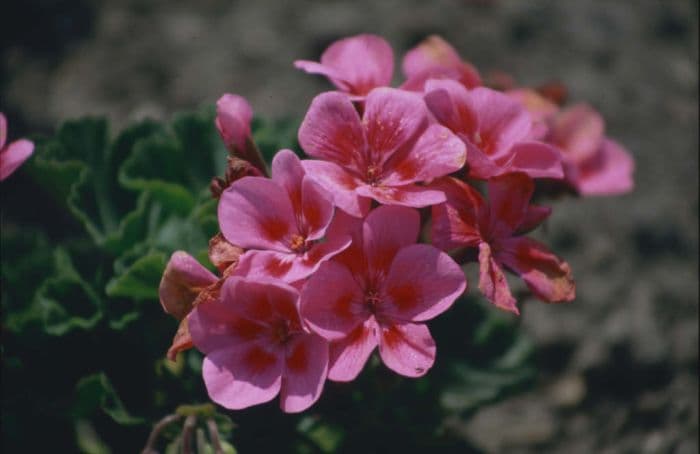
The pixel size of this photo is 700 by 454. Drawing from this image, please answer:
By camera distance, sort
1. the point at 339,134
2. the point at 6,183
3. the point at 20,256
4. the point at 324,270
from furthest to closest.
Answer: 1. the point at 6,183
2. the point at 20,256
3. the point at 339,134
4. the point at 324,270

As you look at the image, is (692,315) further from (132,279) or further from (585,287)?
(132,279)

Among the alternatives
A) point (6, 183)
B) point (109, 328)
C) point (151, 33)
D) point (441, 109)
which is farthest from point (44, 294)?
point (151, 33)

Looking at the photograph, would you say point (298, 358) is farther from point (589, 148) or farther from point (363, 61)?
point (589, 148)

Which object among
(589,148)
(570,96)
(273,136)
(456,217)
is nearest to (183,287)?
(456,217)

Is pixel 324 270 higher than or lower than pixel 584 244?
higher

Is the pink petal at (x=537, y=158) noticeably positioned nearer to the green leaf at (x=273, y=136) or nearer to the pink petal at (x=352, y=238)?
the pink petal at (x=352, y=238)

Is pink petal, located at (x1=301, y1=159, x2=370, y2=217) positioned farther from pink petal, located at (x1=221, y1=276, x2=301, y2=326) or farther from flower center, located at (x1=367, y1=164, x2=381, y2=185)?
pink petal, located at (x1=221, y1=276, x2=301, y2=326)
